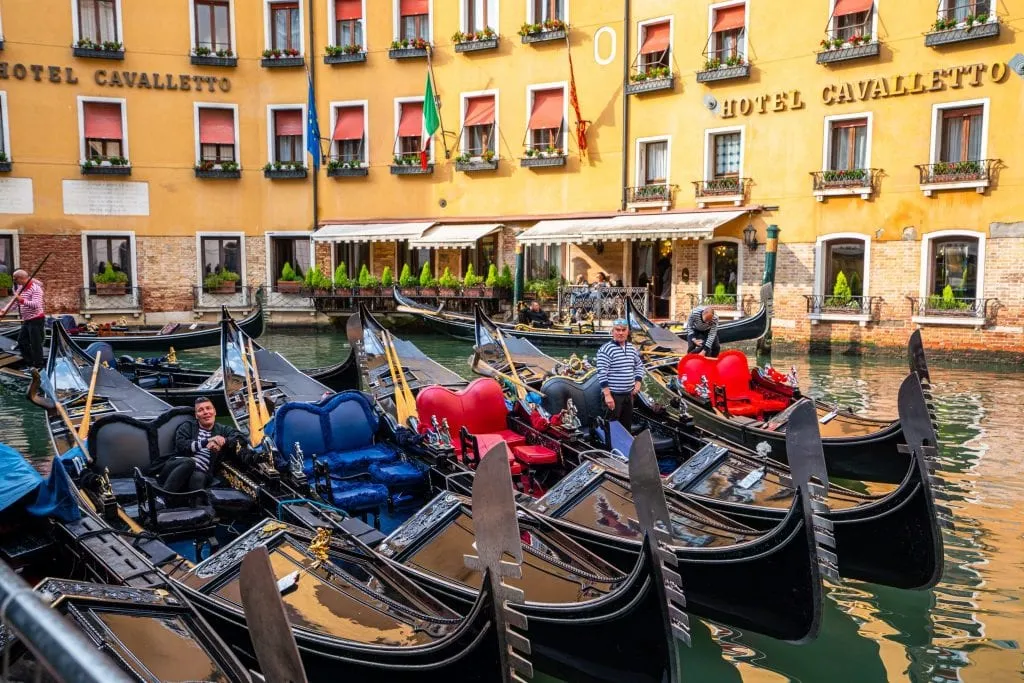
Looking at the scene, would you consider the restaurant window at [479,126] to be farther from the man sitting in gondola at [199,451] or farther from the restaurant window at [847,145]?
the man sitting in gondola at [199,451]

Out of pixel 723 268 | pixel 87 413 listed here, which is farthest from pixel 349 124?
pixel 87 413

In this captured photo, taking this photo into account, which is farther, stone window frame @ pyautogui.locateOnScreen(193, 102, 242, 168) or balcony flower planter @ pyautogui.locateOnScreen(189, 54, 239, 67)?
stone window frame @ pyautogui.locateOnScreen(193, 102, 242, 168)

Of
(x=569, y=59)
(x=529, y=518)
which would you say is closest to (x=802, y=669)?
(x=529, y=518)

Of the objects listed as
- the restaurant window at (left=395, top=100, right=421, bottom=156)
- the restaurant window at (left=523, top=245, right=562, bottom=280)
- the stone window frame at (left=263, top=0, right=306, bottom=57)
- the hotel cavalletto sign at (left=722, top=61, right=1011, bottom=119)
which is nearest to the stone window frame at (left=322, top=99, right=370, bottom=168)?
the restaurant window at (left=395, top=100, right=421, bottom=156)

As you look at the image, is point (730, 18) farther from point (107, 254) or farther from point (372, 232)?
point (107, 254)

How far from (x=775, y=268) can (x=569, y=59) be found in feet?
13.6

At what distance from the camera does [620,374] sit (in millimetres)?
4727

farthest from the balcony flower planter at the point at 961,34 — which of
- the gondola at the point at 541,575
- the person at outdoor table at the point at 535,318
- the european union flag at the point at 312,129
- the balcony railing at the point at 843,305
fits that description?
the gondola at the point at 541,575

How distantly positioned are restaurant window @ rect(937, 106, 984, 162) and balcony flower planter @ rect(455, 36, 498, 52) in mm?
6079

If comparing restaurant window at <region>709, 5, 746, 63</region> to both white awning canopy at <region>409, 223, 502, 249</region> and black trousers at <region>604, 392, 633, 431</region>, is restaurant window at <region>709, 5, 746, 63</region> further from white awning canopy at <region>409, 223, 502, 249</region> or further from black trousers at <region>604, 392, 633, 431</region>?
black trousers at <region>604, 392, 633, 431</region>

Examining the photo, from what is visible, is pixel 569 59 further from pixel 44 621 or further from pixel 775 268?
pixel 44 621

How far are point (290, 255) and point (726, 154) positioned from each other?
7.00 metres

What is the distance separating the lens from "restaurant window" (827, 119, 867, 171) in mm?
10586

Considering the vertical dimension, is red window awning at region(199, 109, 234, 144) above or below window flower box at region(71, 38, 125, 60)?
below
